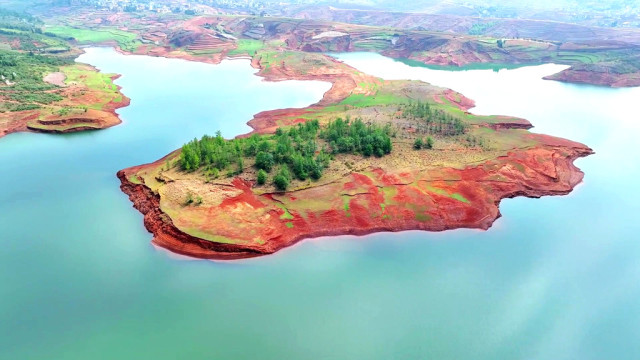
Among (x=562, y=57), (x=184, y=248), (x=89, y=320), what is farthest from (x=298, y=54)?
(x=89, y=320)

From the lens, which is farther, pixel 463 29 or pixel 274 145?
pixel 463 29

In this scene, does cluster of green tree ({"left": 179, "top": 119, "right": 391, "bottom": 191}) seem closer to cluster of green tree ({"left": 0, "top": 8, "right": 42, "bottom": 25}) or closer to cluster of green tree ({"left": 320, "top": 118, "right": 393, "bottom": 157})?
cluster of green tree ({"left": 320, "top": 118, "right": 393, "bottom": 157})

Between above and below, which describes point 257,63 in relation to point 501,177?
above

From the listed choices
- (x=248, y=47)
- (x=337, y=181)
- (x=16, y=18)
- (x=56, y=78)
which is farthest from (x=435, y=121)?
(x=16, y=18)

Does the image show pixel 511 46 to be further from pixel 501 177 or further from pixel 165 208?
pixel 165 208

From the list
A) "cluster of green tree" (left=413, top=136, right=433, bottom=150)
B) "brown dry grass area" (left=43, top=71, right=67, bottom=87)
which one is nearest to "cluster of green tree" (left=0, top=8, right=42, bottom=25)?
"brown dry grass area" (left=43, top=71, right=67, bottom=87)
